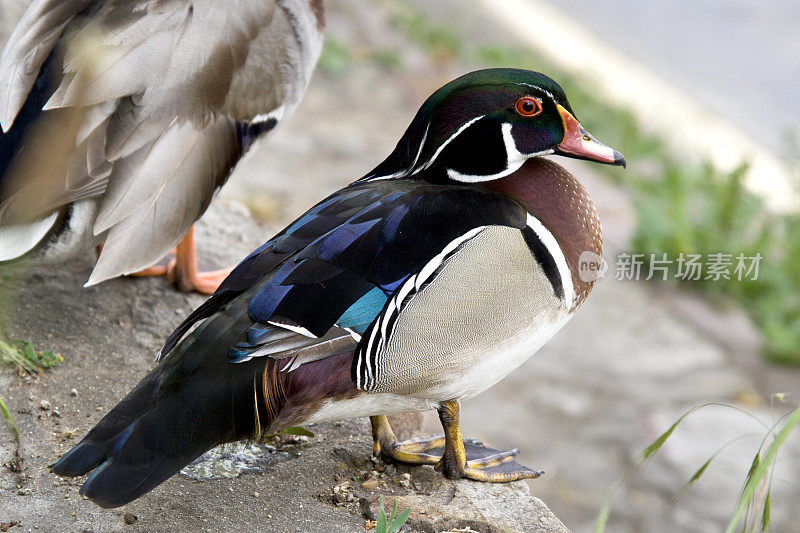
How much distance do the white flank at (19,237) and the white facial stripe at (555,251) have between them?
1349 millimetres

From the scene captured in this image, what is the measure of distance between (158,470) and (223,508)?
0.35m

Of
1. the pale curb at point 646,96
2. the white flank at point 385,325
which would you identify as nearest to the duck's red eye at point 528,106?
the white flank at point 385,325

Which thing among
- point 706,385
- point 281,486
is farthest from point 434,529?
point 706,385

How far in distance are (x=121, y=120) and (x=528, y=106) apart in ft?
3.86

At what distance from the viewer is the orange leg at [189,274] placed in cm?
320

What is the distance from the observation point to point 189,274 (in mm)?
3254

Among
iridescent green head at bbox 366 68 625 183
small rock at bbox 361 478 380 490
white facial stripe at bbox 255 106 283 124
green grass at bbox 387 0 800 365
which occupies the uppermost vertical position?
iridescent green head at bbox 366 68 625 183

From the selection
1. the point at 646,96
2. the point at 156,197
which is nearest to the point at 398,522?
the point at 156,197

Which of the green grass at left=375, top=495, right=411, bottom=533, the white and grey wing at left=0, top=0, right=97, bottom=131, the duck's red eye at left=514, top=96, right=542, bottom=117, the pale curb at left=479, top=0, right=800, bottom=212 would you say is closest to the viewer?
the green grass at left=375, top=495, right=411, bottom=533

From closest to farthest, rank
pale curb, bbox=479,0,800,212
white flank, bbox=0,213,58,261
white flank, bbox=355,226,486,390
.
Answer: white flank, bbox=355,226,486,390, white flank, bbox=0,213,58,261, pale curb, bbox=479,0,800,212

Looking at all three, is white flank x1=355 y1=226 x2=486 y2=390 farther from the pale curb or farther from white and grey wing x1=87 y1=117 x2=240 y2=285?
the pale curb

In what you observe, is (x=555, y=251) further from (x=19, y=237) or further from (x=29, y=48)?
(x=29, y=48)

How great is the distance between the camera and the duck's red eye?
2.21m

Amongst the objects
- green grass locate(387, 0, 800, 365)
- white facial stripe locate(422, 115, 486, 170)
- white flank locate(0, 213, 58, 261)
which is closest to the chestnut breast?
white facial stripe locate(422, 115, 486, 170)
